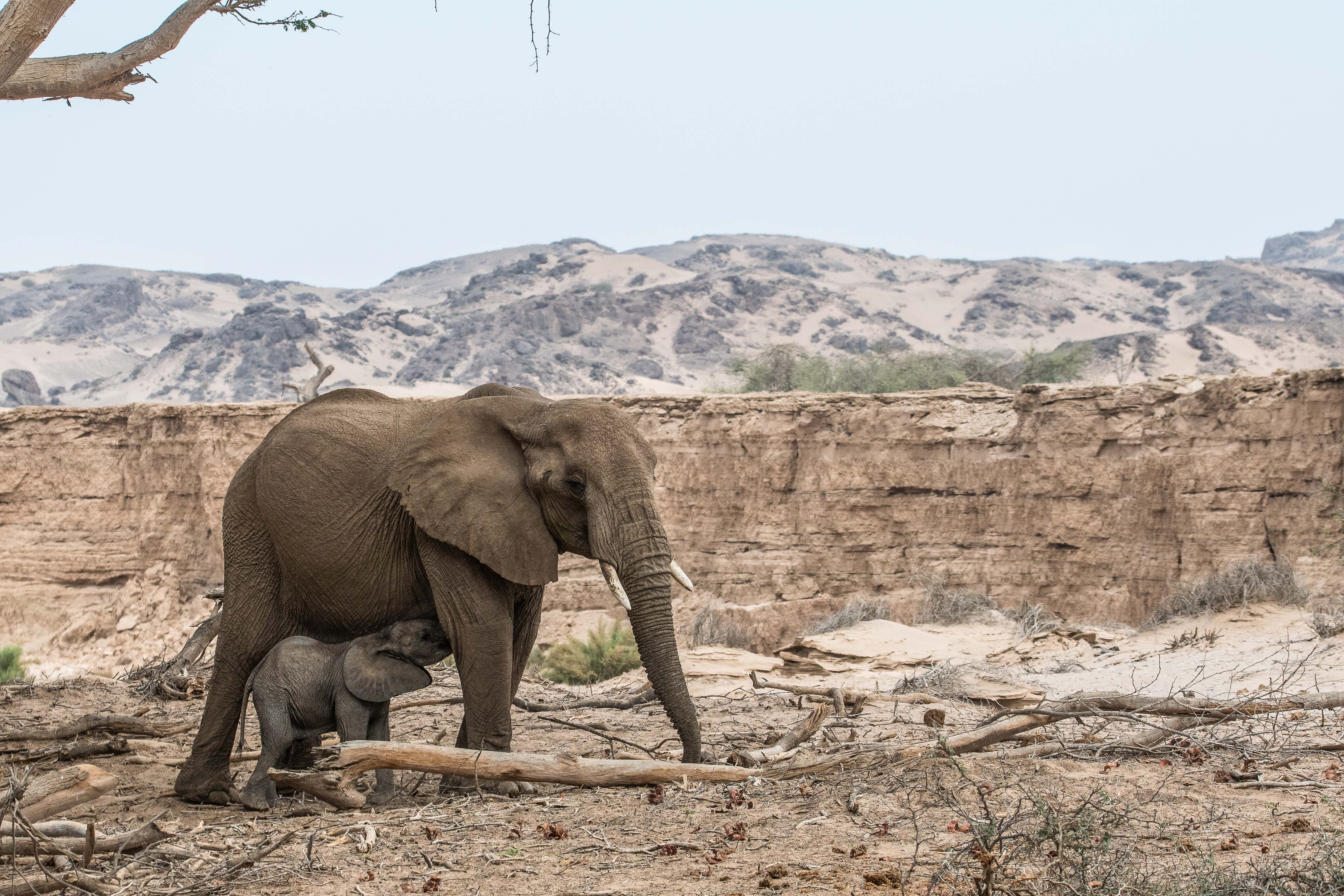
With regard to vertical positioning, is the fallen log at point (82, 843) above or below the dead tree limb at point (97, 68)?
below


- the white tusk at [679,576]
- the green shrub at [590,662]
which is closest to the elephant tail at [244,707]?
the white tusk at [679,576]

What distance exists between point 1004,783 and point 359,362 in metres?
60.5

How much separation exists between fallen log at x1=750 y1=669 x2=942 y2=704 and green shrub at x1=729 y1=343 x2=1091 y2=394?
55.3ft

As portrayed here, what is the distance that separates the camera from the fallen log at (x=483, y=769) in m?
5.36

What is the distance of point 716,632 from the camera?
1789 cm

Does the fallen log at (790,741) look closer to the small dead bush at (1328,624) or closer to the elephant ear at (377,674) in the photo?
the elephant ear at (377,674)

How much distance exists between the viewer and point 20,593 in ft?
76.1

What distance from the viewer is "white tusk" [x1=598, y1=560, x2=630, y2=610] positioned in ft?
18.1

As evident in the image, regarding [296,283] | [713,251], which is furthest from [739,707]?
[296,283]

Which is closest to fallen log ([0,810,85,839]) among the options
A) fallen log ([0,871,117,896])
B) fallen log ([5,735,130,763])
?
fallen log ([0,871,117,896])

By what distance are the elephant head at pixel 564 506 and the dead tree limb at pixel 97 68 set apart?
292 cm

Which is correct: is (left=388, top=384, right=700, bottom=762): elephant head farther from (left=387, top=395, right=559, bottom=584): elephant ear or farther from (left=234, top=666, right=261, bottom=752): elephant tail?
(left=234, top=666, right=261, bottom=752): elephant tail

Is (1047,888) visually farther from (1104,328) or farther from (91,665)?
(1104,328)

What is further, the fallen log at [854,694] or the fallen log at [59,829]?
the fallen log at [854,694]
